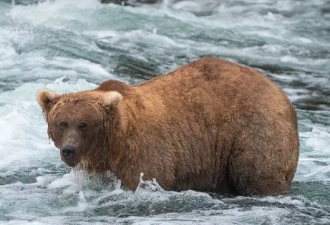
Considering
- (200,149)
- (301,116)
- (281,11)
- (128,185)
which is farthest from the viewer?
(281,11)

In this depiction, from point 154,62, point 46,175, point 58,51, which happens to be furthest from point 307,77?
point 46,175

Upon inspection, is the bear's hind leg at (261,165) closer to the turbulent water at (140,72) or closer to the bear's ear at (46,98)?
the turbulent water at (140,72)

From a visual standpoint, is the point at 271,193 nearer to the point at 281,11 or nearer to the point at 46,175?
the point at 46,175

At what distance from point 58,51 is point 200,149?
23.6 feet

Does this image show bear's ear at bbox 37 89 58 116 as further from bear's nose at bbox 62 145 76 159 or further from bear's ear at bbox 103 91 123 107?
bear's nose at bbox 62 145 76 159

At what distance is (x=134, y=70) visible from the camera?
14078mm

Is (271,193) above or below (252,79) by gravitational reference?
below

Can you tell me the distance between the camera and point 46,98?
287 inches

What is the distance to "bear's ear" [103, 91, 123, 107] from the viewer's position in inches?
279

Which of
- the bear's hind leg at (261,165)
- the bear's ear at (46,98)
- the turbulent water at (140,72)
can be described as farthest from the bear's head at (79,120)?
the bear's hind leg at (261,165)

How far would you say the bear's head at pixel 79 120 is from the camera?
6.90 meters

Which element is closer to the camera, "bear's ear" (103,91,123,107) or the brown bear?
"bear's ear" (103,91,123,107)

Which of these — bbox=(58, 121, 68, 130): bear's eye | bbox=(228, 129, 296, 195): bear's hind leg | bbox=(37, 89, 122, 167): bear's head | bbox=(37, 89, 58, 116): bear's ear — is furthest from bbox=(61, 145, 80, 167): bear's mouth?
bbox=(228, 129, 296, 195): bear's hind leg

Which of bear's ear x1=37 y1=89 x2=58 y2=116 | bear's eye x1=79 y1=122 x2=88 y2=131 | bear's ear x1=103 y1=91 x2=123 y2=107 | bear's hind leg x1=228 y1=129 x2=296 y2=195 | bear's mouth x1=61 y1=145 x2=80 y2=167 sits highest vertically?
bear's ear x1=103 y1=91 x2=123 y2=107
